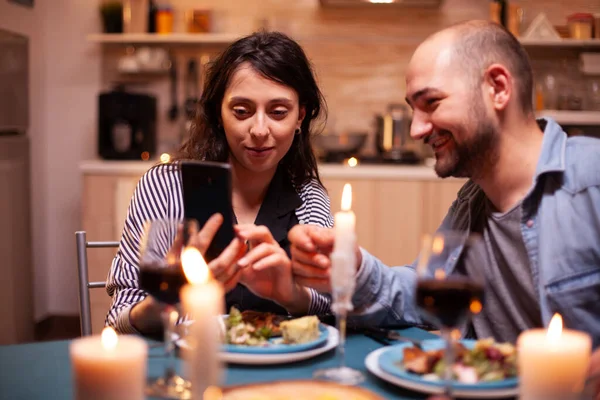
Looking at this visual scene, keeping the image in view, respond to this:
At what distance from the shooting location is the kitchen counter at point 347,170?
3.91 m

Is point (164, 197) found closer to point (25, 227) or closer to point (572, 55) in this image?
point (25, 227)

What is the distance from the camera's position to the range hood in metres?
4.25

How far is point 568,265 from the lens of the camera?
4.63 ft

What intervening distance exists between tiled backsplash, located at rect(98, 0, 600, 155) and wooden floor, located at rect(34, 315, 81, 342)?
6.09 feet

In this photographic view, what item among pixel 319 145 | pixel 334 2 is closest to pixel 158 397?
pixel 319 145

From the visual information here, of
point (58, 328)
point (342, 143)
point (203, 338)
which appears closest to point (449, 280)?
point (203, 338)

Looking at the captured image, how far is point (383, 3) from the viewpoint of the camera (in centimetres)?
443

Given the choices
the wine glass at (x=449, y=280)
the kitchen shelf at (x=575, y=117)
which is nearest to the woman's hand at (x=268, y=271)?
the wine glass at (x=449, y=280)

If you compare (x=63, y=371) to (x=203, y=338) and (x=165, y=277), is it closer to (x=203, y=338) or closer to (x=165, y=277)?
(x=165, y=277)

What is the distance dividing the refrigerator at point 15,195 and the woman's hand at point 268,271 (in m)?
2.68

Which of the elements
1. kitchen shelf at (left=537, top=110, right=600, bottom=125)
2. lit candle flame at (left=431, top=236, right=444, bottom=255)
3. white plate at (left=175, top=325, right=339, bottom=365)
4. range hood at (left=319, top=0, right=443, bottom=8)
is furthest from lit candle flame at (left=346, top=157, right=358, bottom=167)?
lit candle flame at (left=431, top=236, right=444, bottom=255)

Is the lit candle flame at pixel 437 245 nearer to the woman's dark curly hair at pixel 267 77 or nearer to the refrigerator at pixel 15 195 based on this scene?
the woman's dark curly hair at pixel 267 77

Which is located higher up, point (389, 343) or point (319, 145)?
point (319, 145)

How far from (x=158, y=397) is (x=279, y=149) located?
3.37 ft
